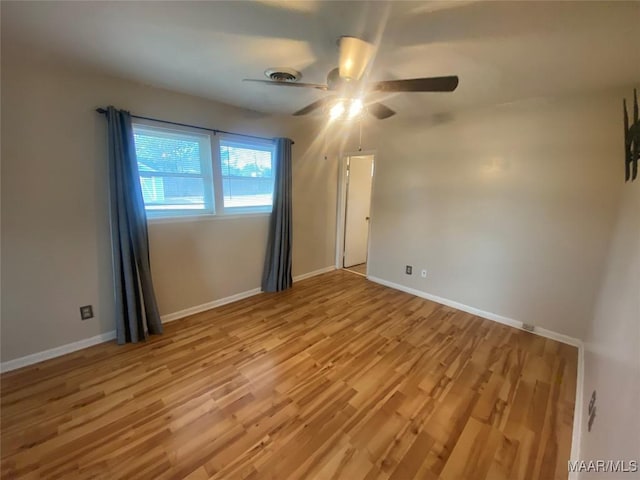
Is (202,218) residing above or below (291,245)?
above

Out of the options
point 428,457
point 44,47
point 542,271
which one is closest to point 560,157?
point 542,271

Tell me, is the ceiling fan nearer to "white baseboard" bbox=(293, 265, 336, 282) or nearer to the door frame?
the door frame

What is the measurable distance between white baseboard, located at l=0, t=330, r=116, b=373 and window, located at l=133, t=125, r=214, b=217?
1.23 metres

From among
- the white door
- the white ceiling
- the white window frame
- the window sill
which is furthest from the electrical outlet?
the white door

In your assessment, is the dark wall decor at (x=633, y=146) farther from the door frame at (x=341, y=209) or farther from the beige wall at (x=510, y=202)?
the door frame at (x=341, y=209)

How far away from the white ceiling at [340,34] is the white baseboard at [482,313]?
227cm

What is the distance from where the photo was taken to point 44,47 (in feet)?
5.75

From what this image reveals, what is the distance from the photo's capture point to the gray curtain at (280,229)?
3.41 m

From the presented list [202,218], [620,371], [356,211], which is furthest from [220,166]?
[620,371]

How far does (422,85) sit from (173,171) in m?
2.43

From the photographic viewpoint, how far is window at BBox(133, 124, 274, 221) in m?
2.55

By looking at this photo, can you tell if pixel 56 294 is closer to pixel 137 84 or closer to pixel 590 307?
pixel 137 84

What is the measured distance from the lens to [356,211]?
4727 millimetres
